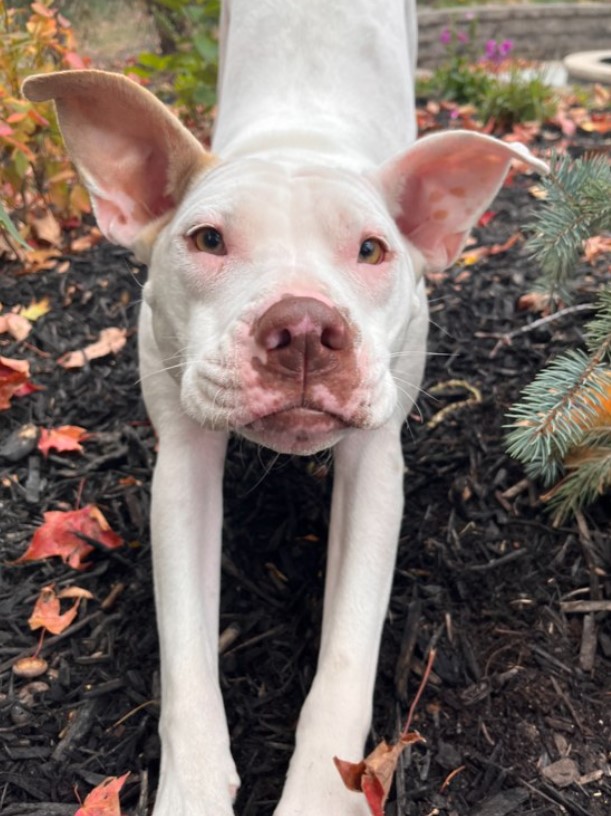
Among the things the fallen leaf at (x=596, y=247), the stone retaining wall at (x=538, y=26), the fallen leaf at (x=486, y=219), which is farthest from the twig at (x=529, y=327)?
the stone retaining wall at (x=538, y=26)

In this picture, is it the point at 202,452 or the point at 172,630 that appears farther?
the point at 202,452

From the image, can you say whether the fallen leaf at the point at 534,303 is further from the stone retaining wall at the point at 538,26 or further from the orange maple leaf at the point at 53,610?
the stone retaining wall at the point at 538,26

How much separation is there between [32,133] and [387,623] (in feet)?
9.30

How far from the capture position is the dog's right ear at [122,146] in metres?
1.92

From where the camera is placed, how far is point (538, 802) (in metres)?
1.80

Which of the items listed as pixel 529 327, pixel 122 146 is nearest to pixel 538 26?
pixel 529 327

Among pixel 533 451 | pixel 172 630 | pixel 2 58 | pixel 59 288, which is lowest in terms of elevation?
pixel 59 288

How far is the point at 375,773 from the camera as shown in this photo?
1.66m

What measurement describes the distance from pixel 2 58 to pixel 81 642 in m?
2.55

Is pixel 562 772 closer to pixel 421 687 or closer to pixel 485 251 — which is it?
pixel 421 687

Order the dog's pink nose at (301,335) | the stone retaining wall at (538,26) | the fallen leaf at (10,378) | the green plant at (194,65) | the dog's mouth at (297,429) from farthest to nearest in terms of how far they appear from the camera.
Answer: the stone retaining wall at (538,26) < the green plant at (194,65) < the fallen leaf at (10,378) < the dog's mouth at (297,429) < the dog's pink nose at (301,335)

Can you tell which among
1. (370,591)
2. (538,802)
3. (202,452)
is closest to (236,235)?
(202,452)

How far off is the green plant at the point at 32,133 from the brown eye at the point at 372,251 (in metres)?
1.78

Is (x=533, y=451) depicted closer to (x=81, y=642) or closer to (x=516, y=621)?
(x=516, y=621)
